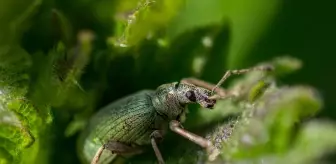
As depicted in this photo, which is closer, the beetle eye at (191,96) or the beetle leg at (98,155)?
the beetle leg at (98,155)

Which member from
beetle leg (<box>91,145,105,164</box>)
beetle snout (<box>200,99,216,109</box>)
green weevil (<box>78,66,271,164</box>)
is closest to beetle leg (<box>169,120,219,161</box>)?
green weevil (<box>78,66,271,164</box>)

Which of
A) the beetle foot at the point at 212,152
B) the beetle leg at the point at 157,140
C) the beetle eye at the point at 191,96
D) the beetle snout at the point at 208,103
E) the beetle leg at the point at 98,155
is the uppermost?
the beetle foot at the point at 212,152

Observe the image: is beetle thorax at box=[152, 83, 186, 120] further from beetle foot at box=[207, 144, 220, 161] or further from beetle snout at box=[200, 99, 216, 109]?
beetle foot at box=[207, 144, 220, 161]

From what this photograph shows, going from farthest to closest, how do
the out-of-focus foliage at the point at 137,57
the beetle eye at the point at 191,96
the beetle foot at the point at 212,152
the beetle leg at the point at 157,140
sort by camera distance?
the beetle eye at the point at 191,96, the beetle leg at the point at 157,140, the out-of-focus foliage at the point at 137,57, the beetle foot at the point at 212,152

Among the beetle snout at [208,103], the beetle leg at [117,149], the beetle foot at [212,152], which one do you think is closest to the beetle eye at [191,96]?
the beetle snout at [208,103]

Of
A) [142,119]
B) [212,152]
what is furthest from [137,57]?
[212,152]

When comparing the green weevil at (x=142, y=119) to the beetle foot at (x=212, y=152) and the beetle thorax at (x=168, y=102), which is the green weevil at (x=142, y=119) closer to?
the beetle thorax at (x=168, y=102)

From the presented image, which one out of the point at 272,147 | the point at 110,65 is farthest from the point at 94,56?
the point at 272,147
